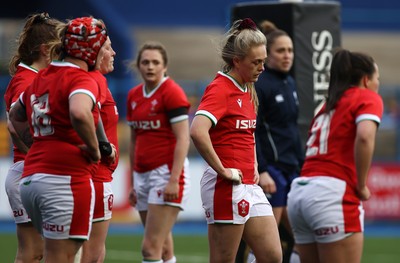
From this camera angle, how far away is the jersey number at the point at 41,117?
5.93 meters

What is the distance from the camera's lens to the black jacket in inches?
335

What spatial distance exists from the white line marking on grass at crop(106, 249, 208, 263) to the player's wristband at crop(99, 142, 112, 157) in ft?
18.6

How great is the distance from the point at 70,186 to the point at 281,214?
3254mm

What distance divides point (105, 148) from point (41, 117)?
576 millimetres

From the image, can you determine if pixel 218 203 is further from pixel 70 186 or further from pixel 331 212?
pixel 70 186

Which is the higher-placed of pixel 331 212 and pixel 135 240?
pixel 331 212

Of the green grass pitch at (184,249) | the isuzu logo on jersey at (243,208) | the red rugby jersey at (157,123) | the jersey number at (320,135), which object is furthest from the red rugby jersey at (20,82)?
the green grass pitch at (184,249)

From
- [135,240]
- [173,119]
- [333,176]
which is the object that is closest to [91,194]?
[333,176]

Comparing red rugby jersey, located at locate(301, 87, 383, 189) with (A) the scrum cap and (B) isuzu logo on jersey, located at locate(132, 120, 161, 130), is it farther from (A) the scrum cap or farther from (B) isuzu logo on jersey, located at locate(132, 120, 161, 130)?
(B) isuzu logo on jersey, located at locate(132, 120, 161, 130)

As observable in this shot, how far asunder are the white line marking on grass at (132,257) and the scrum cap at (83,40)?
6192mm

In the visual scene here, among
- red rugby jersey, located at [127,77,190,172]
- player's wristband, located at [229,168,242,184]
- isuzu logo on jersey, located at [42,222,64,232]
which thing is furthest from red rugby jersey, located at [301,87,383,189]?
red rugby jersey, located at [127,77,190,172]

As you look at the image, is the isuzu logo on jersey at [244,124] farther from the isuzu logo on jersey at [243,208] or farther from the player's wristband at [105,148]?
the player's wristband at [105,148]

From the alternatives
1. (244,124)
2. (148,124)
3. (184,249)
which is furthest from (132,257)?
(244,124)

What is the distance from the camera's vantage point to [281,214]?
870cm
